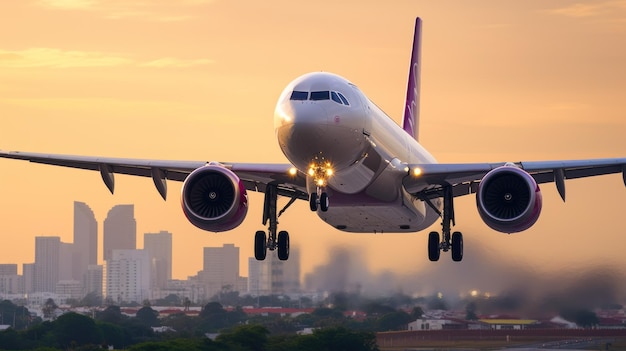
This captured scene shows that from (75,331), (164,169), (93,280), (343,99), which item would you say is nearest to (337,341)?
(75,331)

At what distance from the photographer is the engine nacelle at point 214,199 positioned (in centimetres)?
4531

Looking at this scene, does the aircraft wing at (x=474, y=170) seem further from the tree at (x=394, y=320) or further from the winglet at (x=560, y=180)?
the tree at (x=394, y=320)

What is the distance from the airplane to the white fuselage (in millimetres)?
40

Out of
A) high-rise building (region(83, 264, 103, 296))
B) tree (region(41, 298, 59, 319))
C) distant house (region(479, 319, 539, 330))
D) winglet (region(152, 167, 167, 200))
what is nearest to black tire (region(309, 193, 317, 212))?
winglet (region(152, 167, 167, 200))

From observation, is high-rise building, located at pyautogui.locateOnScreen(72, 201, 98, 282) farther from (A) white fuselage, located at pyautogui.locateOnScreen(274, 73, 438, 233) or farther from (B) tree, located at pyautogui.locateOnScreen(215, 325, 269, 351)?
(A) white fuselage, located at pyautogui.locateOnScreen(274, 73, 438, 233)

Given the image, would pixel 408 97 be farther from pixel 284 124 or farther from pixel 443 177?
pixel 284 124

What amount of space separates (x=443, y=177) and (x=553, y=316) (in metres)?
15.6

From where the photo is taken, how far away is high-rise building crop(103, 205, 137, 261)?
119 meters

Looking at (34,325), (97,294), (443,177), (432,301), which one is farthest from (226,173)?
(97,294)

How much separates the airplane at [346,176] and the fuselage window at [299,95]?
0.03 meters

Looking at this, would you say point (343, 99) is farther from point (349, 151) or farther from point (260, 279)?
point (260, 279)

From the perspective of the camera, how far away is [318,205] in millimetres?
41938

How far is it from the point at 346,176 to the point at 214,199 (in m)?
4.78

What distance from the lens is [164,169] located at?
4950 centimetres
